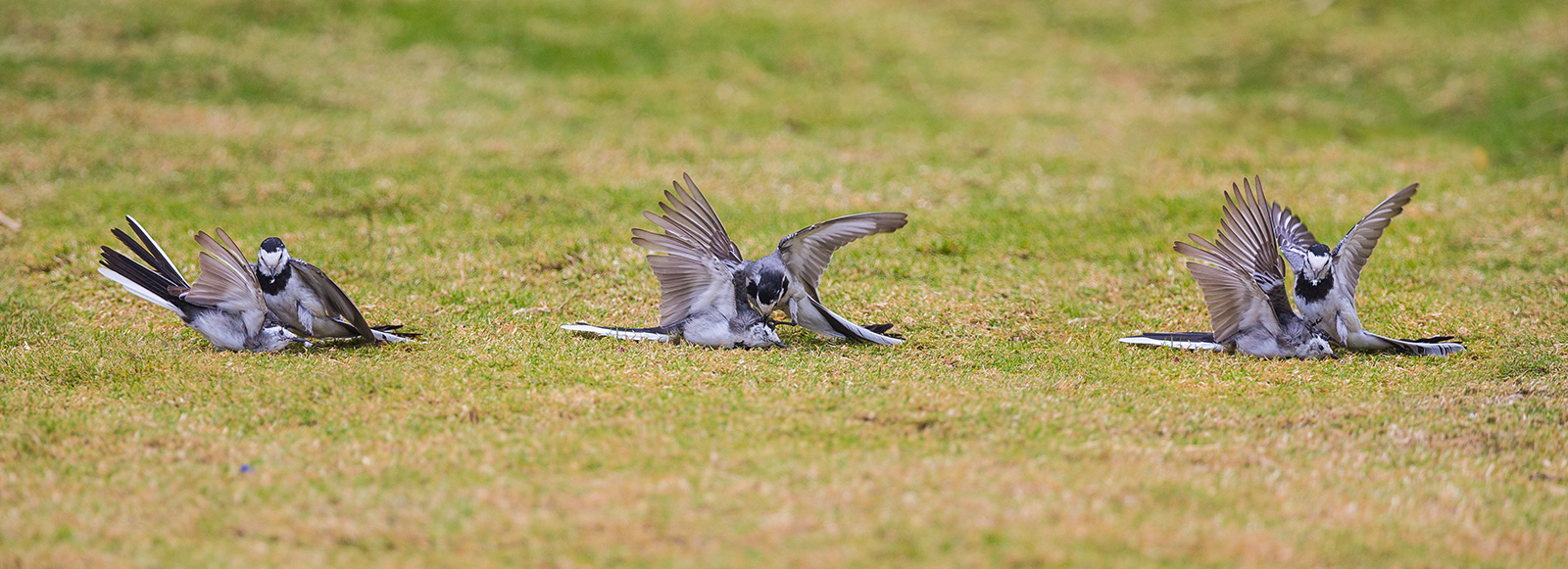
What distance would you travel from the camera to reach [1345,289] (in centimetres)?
1015

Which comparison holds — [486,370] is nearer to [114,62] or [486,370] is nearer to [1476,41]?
[114,62]

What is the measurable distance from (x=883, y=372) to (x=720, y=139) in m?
10.6

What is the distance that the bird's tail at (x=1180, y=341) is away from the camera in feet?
34.3

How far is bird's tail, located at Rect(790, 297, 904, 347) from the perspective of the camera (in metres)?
10.2

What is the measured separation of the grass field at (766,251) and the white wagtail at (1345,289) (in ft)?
0.62

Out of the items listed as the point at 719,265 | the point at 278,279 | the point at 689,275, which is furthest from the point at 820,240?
the point at 278,279

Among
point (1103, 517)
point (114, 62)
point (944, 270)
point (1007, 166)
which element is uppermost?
point (114, 62)

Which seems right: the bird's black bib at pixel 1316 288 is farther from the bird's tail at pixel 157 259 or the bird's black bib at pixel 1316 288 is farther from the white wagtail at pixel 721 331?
the bird's tail at pixel 157 259

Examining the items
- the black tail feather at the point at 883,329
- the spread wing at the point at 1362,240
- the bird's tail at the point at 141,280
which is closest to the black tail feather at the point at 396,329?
the bird's tail at the point at 141,280

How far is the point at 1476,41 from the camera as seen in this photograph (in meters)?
23.6

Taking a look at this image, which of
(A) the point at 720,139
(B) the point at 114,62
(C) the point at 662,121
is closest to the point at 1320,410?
(A) the point at 720,139

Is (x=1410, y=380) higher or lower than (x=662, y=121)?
lower

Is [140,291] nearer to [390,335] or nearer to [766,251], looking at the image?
[390,335]

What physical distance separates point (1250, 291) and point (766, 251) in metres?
5.71
